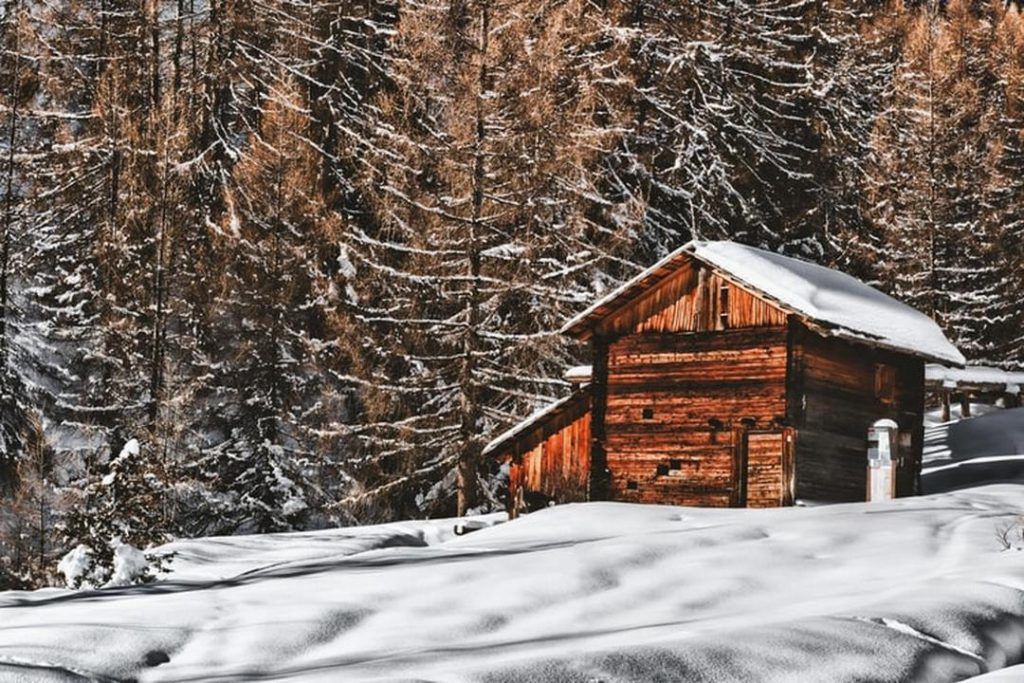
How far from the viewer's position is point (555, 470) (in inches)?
1161

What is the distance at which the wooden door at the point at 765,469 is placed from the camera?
84.4ft

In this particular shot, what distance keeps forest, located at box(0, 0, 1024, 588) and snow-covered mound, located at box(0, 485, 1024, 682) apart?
16.2 m

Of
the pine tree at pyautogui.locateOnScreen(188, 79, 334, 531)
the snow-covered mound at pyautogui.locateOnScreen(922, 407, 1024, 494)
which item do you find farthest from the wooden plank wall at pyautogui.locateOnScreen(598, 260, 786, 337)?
the pine tree at pyautogui.locateOnScreen(188, 79, 334, 531)

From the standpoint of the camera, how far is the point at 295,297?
3800 centimetres

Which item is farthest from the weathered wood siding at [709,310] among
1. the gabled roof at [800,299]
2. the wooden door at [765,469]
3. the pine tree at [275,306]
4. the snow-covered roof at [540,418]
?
the pine tree at [275,306]

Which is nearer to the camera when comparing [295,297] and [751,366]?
[751,366]

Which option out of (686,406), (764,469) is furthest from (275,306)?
(764,469)

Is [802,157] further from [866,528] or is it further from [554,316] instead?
[866,528]

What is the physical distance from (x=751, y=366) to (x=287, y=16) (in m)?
24.5

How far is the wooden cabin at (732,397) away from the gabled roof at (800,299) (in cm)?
5

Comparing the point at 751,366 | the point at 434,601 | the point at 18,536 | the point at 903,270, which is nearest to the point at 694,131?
the point at 903,270

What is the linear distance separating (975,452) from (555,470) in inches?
457

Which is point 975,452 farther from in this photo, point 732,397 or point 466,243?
point 466,243

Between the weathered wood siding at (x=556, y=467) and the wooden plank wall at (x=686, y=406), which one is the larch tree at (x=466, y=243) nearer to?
the weathered wood siding at (x=556, y=467)
